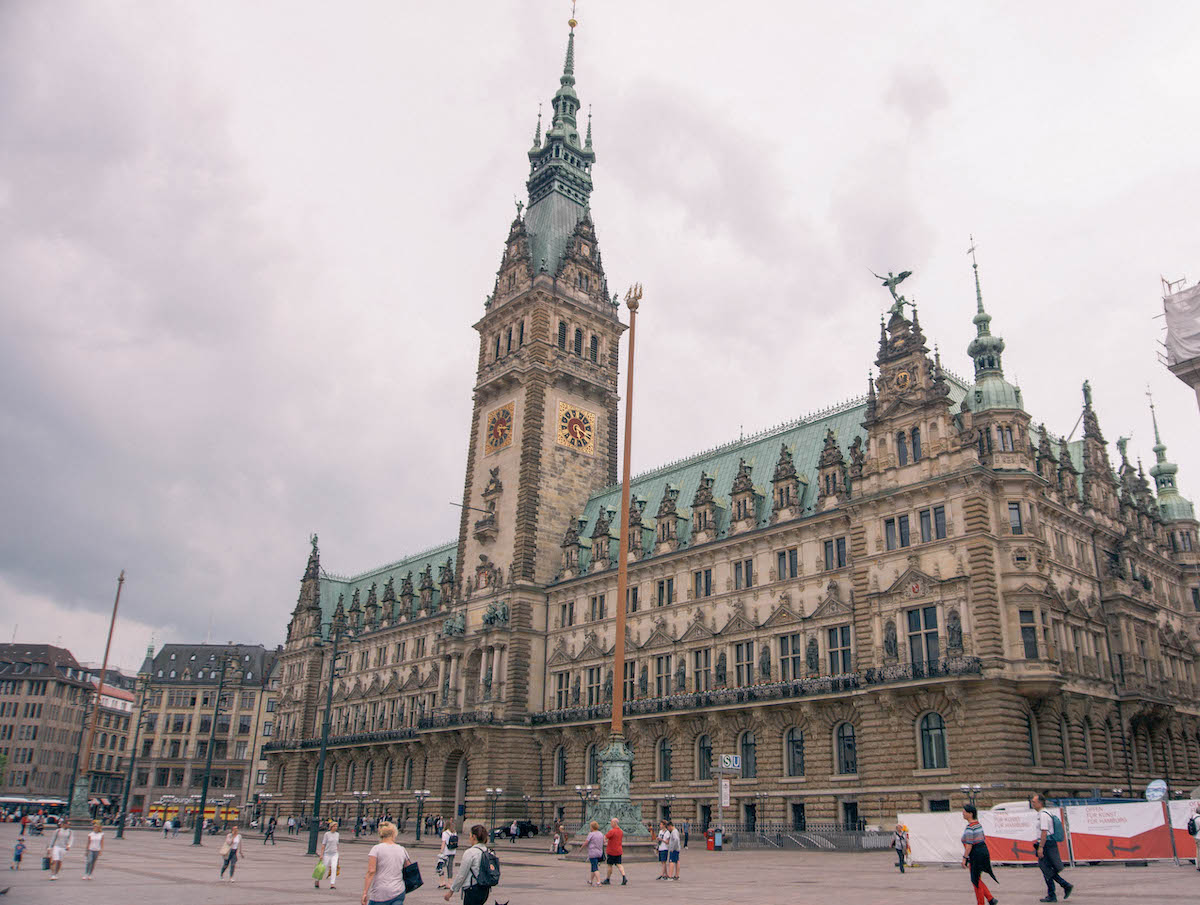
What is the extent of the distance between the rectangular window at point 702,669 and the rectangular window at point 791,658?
18.3 feet

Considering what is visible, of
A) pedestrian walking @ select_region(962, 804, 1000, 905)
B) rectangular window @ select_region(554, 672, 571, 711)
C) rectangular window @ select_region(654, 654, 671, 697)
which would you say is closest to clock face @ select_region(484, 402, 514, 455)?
rectangular window @ select_region(554, 672, 571, 711)

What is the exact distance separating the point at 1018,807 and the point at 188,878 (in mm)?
27342

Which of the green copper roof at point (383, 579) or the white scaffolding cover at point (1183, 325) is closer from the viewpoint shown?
the white scaffolding cover at point (1183, 325)

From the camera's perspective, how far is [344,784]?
301 feet

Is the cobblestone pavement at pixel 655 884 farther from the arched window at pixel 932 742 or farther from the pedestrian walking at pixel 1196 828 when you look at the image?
the arched window at pixel 932 742

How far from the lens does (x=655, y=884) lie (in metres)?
27.6

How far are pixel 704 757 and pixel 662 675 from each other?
253 inches

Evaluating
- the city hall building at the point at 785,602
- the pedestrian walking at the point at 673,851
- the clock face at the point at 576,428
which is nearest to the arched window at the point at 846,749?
the city hall building at the point at 785,602

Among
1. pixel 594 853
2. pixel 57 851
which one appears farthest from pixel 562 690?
pixel 57 851

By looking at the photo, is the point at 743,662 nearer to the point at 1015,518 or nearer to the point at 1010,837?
the point at 1015,518

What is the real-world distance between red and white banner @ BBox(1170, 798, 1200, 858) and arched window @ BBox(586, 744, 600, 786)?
4036 centimetres

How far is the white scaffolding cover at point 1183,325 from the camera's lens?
183ft

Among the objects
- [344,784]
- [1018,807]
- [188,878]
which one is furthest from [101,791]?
[1018,807]

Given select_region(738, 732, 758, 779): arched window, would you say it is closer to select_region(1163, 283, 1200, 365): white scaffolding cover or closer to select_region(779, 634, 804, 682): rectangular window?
select_region(779, 634, 804, 682): rectangular window
